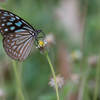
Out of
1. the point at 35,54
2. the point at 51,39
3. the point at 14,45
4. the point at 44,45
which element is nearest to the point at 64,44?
the point at 35,54

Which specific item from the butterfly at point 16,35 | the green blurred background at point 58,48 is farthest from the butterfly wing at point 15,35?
the green blurred background at point 58,48

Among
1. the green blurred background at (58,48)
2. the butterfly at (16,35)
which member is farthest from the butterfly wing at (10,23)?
the green blurred background at (58,48)

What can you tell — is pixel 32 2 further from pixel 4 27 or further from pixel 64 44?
pixel 4 27

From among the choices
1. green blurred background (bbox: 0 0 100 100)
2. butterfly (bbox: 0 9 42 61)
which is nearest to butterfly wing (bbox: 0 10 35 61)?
butterfly (bbox: 0 9 42 61)

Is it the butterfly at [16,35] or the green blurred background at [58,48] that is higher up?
the green blurred background at [58,48]

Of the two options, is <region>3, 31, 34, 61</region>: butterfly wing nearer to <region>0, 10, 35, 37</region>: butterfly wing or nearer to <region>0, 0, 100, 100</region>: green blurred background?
<region>0, 10, 35, 37</region>: butterfly wing

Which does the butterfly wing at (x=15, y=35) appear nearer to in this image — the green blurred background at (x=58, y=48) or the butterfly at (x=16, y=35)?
the butterfly at (x=16, y=35)

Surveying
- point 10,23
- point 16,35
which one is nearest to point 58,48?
point 16,35

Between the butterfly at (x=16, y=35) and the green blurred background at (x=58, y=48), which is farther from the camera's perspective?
the green blurred background at (x=58, y=48)
